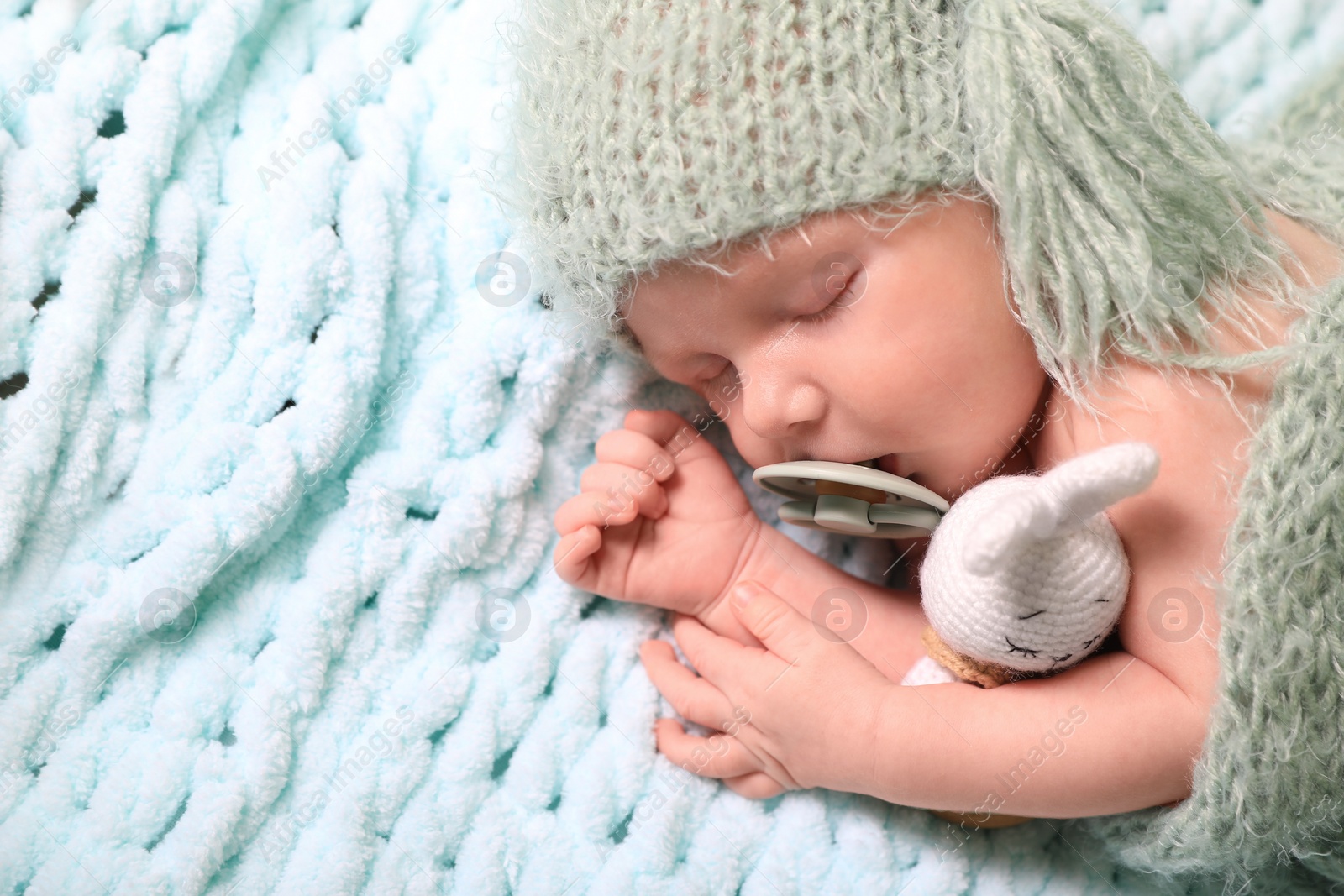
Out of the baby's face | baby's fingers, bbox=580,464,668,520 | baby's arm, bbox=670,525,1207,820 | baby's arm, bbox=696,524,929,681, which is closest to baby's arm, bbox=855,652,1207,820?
baby's arm, bbox=670,525,1207,820

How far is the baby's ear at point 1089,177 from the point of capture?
895 millimetres

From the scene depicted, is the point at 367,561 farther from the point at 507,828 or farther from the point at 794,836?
the point at 794,836

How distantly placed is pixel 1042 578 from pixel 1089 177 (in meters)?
0.38

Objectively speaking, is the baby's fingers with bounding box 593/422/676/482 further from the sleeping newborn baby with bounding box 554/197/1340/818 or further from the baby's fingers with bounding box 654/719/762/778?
the baby's fingers with bounding box 654/719/762/778

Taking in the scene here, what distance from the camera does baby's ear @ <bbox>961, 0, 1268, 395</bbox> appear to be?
2.94 ft

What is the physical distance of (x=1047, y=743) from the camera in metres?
0.93

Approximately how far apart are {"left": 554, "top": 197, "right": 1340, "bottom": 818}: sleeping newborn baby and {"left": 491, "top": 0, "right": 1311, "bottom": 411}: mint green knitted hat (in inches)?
1.5

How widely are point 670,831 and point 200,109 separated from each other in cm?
100

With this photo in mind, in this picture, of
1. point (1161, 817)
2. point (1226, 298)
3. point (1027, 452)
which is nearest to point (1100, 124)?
point (1226, 298)

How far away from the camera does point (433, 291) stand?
115cm

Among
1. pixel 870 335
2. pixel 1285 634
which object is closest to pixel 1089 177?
pixel 870 335

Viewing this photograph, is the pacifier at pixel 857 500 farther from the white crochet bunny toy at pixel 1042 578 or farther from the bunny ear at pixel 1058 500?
the bunny ear at pixel 1058 500

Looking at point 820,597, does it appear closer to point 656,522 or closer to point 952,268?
Answer: point 656,522

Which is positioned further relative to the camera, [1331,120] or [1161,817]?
[1331,120]
